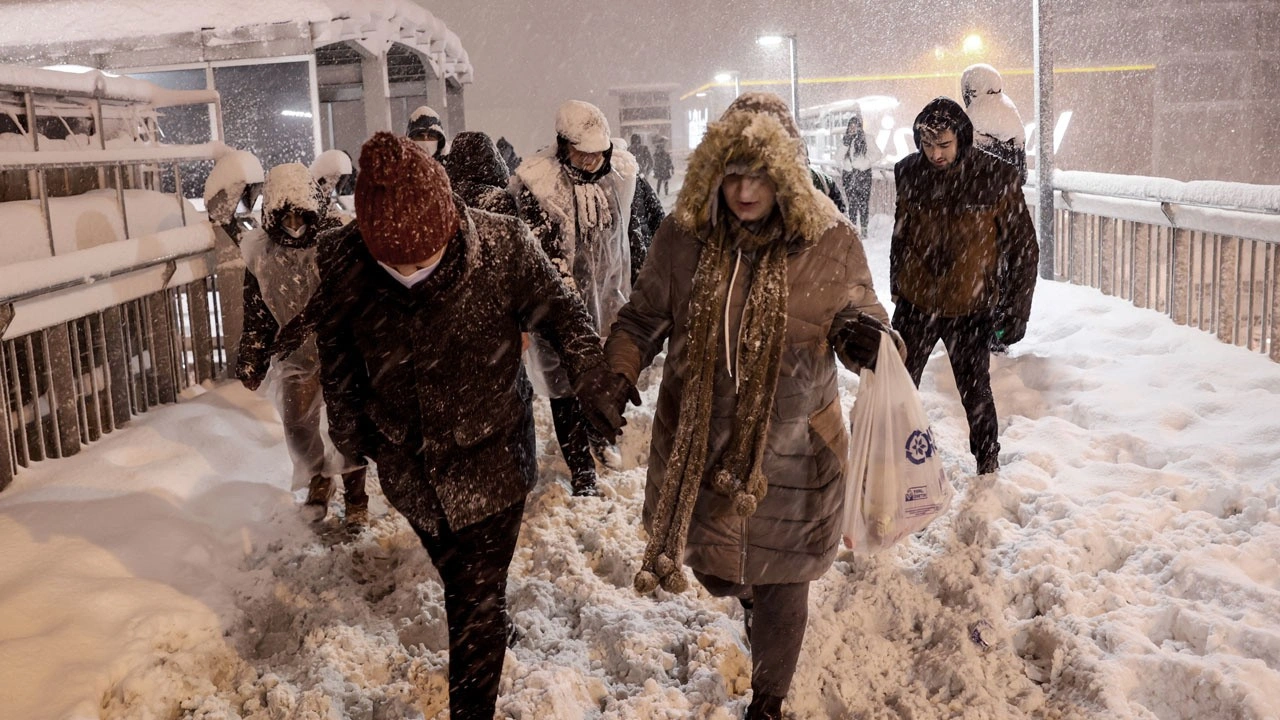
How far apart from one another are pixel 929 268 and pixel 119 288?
4.75 metres

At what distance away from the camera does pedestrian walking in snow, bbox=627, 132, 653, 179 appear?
37000 mm

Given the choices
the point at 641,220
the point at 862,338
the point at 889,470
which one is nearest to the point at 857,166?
the point at 641,220

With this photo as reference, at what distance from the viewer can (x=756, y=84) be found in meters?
55.9

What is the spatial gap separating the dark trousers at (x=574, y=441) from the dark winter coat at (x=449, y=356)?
238cm

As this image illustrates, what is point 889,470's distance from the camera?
134 inches

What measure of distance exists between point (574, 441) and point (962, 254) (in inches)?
86.4

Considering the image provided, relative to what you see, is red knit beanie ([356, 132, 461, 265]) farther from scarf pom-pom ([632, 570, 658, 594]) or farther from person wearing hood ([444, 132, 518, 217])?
person wearing hood ([444, 132, 518, 217])

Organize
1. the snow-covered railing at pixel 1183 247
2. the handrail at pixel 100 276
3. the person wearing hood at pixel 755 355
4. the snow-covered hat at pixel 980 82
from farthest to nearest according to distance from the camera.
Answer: the snow-covered hat at pixel 980 82 < the snow-covered railing at pixel 1183 247 < the handrail at pixel 100 276 < the person wearing hood at pixel 755 355

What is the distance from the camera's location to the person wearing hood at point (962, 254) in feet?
17.3

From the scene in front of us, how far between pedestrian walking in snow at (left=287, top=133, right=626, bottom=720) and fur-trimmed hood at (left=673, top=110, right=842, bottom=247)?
0.50 metres

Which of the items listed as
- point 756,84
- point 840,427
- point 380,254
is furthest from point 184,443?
point 756,84

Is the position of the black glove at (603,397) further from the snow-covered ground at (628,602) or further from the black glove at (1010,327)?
the black glove at (1010,327)

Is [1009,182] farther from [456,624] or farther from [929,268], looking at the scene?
[456,624]

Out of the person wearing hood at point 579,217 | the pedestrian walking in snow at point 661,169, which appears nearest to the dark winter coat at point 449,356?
the person wearing hood at point 579,217
